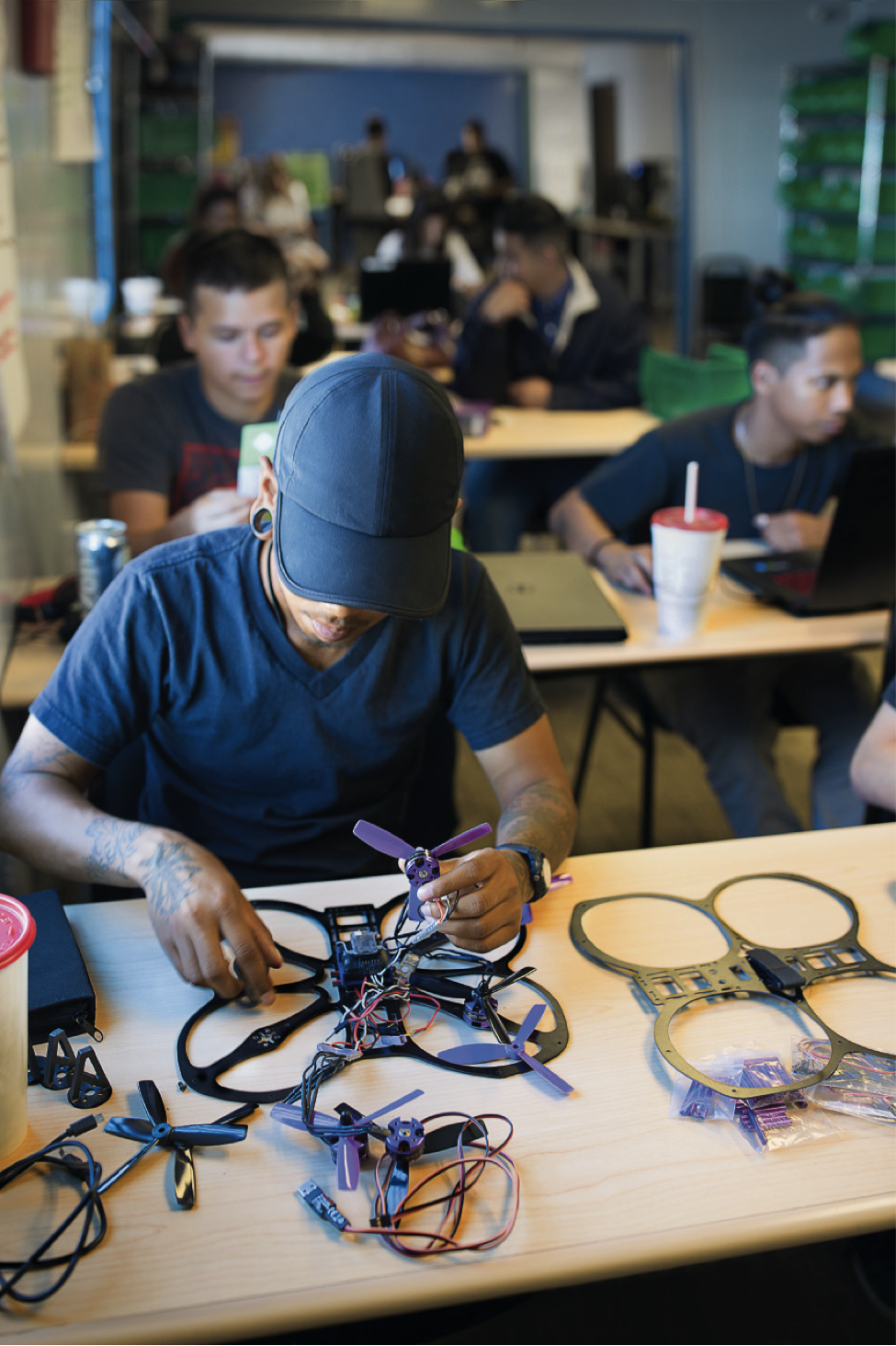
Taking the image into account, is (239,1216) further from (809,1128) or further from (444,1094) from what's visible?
(809,1128)

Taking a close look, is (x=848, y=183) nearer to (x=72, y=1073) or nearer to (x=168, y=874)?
(x=168, y=874)

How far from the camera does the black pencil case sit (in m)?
1.01

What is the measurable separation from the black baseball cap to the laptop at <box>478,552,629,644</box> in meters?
0.82

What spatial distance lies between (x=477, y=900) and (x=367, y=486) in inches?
16.3

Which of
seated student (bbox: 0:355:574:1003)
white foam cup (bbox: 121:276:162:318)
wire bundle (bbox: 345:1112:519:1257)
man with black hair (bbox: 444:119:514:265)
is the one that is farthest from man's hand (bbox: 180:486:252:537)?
man with black hair (bbox: 444:119:514:265)

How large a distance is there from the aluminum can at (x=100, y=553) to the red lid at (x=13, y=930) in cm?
100

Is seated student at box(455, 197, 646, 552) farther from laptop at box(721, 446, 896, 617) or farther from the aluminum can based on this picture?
the aluminum can

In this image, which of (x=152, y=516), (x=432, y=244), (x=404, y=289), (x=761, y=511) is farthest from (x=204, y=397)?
(x=432, y=244)

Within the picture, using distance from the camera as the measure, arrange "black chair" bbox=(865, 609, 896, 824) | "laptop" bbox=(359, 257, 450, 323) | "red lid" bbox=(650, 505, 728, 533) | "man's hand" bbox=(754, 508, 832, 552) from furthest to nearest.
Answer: "laptop" bbox=(359, 257, 450, 323), "man's hand" bbox=(754, 508, 832, 552), "red lid" bbox=(650, 505, 728, 533), "black chair" bbox=(865, 609, 896, 824)

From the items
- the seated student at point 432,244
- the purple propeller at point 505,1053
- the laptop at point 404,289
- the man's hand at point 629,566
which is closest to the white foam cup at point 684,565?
the man's hand at point 629,566

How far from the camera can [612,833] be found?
2816 mm

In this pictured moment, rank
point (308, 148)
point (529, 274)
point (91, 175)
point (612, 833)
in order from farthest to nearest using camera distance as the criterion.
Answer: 1. point (308, 148)
2. point (91, 175)
3. point (529, 274)
4. point (612, 833)

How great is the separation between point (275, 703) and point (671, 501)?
1410 mm

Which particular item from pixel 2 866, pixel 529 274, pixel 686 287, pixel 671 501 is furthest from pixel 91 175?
pixel 686 287
